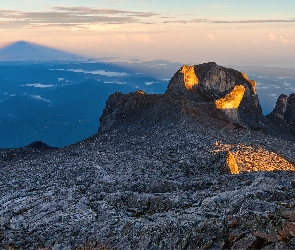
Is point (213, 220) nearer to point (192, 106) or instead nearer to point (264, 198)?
point (264, 198)

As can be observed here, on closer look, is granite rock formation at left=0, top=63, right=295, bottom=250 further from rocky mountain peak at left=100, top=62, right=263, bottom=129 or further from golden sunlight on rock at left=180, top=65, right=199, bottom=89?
golden sunlight on rock at left=180, top=65, right=199, bottom=89

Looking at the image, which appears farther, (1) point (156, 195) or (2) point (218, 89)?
(2) point (218, 89)

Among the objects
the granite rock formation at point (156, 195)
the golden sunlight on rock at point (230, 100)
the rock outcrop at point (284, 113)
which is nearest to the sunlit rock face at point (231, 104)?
the golden sunlight on rock at point (230, 100)

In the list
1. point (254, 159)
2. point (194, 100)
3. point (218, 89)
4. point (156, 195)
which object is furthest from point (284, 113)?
point (156, 195)

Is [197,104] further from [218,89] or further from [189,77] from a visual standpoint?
[218,89]

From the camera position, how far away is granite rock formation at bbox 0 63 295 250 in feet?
62.8

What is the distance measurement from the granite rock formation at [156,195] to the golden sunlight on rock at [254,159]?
0.75ft

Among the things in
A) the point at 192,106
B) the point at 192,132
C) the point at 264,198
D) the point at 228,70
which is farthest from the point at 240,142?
the point at 228,70

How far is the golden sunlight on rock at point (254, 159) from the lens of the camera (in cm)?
5053

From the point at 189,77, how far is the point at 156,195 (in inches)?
3119

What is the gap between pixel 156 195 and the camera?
92.6 ft

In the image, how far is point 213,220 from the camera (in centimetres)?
1981

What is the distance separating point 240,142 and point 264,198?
4449 centimetres

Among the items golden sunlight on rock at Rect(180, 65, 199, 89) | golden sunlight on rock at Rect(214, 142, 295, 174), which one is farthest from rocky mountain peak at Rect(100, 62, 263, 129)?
golden sunlight on rock at Rect(214, 142, 295, 174)
